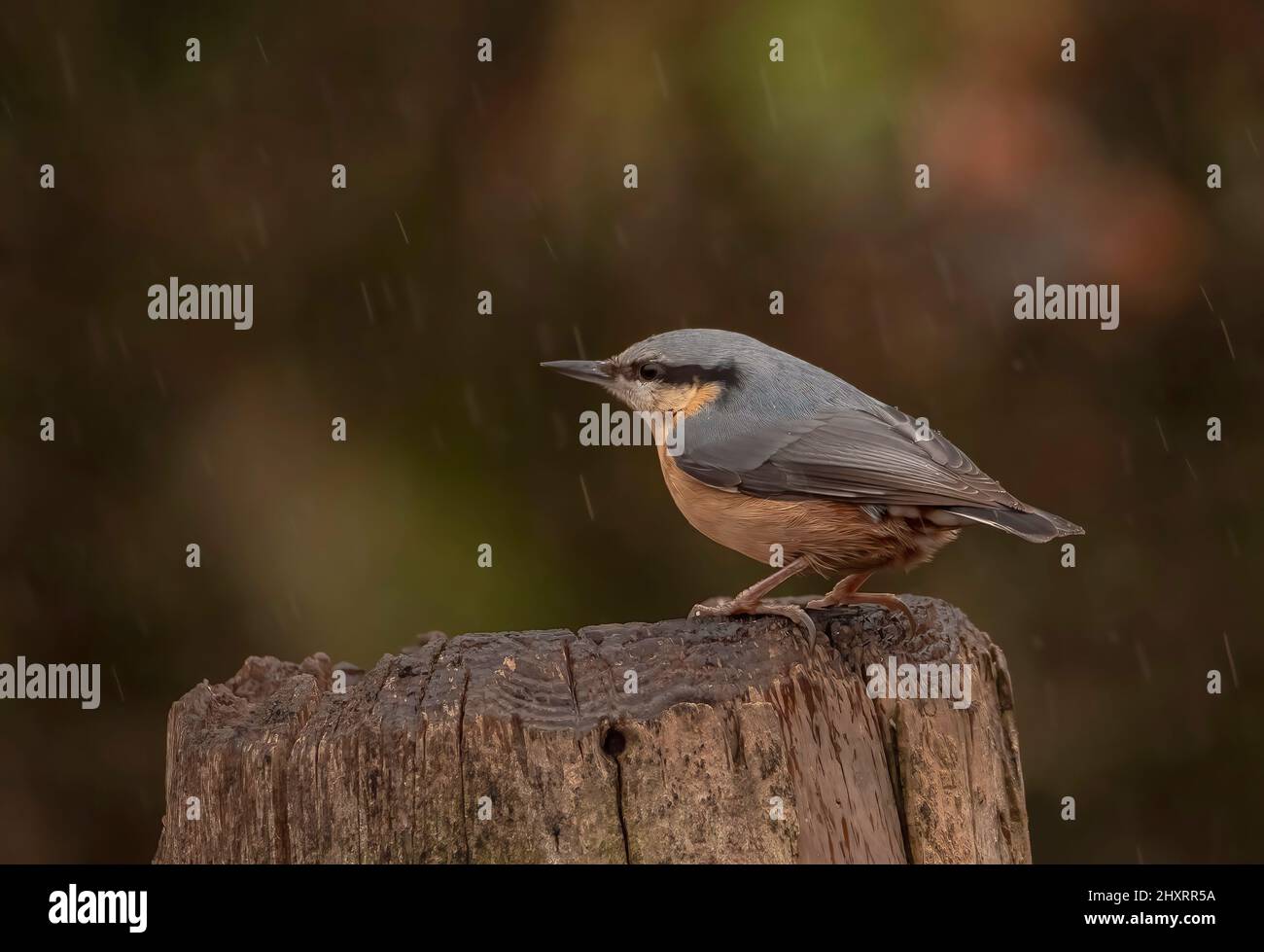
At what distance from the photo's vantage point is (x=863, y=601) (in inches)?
159

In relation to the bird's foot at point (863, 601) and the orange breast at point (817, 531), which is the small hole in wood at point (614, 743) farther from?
the orange breast at point (817, 531)

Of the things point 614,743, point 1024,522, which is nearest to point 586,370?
point 1024,522

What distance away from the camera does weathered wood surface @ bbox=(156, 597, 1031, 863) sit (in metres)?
2.85

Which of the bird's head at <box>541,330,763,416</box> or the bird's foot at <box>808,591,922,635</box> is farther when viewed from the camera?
the bird's head at <box>541,330,763,416</box>

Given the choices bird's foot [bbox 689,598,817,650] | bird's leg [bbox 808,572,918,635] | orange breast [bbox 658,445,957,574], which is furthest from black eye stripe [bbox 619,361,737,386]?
bird's foot [bbox 689,598,817,650]

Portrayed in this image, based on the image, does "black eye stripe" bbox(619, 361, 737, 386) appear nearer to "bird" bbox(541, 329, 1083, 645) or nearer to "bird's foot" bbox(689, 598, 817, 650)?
"bird" bbox(541, 329, 1083, 645)

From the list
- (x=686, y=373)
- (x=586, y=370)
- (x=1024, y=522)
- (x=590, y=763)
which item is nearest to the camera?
(x=590, y=763)

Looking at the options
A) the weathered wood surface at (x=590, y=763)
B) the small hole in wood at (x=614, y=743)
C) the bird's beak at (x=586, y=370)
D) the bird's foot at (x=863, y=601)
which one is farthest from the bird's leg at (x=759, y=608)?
the bird's beak at (x=586, y=370)

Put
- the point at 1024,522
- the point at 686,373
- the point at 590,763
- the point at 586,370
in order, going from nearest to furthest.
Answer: the point at 590,763, the point at 1024,522, the point at 686,373, the point at 586,370

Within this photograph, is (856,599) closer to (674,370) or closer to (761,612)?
(761,612)

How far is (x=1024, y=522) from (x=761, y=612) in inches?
31.5

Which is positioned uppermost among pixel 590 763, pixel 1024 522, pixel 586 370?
pixel 586 370

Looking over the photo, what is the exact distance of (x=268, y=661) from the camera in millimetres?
3762

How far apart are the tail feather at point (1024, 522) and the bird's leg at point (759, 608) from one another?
1.77ft
